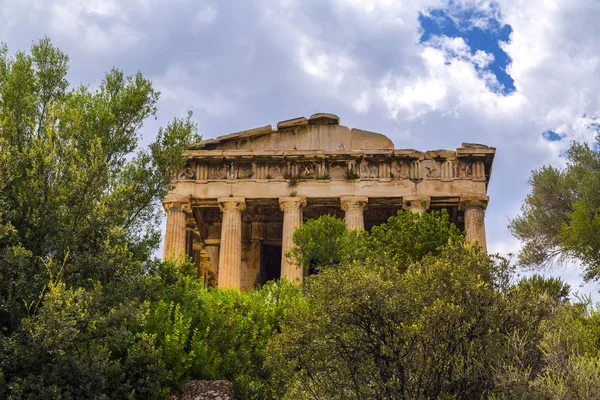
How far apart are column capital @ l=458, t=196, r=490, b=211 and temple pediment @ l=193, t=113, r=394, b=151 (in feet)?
13.8

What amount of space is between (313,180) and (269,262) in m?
7.36

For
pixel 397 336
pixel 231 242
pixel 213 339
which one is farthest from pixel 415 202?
pixel 397 336

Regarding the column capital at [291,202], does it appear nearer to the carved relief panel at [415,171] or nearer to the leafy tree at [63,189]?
the carved relief panel at [415,171]

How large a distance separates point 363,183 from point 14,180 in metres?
21.6

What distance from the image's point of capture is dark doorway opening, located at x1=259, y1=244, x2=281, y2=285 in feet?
139

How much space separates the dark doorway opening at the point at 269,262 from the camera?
42406 millimetres

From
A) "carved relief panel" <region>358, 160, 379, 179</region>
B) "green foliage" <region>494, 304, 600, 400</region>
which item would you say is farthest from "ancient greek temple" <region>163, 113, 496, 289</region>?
"green foliage" <region>494, 304, 600, 400</region>

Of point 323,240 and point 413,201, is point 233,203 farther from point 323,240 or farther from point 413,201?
point 323,240

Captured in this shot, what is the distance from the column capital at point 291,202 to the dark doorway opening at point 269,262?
17.3ft

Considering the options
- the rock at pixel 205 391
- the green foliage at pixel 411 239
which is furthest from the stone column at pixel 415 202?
the rock at pixel 205 391

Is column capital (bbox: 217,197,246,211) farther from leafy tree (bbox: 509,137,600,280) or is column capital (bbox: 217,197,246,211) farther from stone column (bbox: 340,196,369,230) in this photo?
leafy tree (bbox: 509,137,600,280)

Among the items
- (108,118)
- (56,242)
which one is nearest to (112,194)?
(56,242)

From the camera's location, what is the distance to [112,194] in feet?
60.0

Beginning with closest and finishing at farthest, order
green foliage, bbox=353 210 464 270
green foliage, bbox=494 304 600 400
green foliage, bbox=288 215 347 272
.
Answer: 1. green foliage, bbox=494 304 600 400
2. green foliage, bbox=353 210 464 270
3. green foliage, bbox=288 215 347 272
